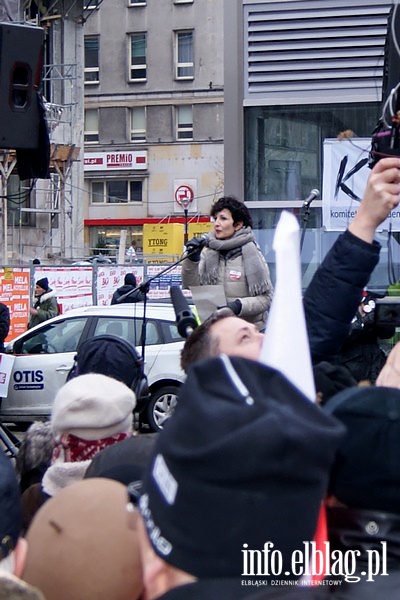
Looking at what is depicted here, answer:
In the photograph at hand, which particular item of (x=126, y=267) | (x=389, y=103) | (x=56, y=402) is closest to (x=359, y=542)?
(x=56, y=402)

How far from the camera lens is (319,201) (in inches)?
311

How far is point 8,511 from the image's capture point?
7.07 feet

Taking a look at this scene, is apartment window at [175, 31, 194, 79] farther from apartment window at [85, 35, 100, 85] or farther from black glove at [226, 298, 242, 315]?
black glove at [226, 298, 242, 315]

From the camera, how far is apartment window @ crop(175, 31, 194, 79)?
53.2 meters

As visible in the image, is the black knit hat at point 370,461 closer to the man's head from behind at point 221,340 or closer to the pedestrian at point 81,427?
the man's head from behind at point 221,340

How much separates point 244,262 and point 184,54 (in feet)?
162

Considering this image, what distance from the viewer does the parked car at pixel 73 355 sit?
504 inches

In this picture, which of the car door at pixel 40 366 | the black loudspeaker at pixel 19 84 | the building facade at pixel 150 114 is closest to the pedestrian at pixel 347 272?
the black loudspeaker at pixel 19 84

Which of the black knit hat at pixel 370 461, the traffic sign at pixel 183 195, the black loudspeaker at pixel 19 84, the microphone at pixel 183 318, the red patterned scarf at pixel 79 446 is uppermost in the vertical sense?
the traffic sign at pixel 183 195

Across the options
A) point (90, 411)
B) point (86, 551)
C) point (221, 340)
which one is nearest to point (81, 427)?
point (90, 411)

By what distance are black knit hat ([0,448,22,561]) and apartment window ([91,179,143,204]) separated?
175 ft

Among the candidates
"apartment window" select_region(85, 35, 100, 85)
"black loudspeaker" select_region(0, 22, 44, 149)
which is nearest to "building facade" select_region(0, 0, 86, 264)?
"apartment window" select_region(85, 35, 100, 85)

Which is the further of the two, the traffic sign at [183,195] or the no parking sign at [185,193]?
the no parking sign at [185,193]

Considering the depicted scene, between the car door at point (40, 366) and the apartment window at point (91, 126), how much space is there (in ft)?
144
